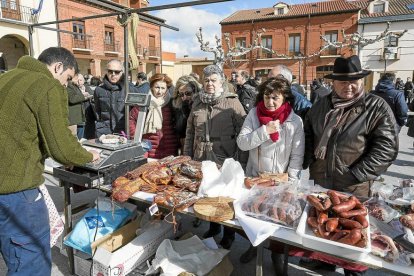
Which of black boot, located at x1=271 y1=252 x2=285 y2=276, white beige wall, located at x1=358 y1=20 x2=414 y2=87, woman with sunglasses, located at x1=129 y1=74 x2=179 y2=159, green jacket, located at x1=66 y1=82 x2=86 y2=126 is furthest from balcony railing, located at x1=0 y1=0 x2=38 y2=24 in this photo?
white beige wall, located at x1=358 y1=20 x2=414 y2=87

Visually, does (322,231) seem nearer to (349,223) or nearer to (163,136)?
(349,223)

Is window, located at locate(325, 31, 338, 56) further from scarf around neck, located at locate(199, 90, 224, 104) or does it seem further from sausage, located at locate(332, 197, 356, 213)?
sausage, located at locate(332, 197, 356, 213)

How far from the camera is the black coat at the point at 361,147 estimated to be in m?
1.92

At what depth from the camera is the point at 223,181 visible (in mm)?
2006

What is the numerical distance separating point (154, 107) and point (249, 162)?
1250mm

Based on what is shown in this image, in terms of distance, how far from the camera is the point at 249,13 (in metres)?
30.1

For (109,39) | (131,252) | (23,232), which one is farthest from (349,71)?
(109,39)

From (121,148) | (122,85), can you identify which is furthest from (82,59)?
(121,148)

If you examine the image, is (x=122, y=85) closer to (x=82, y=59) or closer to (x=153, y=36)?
(x=82, y=59)

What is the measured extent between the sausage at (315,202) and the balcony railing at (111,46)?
70.2 ft

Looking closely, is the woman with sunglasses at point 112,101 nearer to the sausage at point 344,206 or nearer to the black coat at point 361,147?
the black coat at point 361,147

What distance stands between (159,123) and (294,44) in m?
27.3

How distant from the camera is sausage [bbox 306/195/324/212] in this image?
149 cm

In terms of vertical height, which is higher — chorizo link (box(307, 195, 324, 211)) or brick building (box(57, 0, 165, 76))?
brick building (box(57, 0, 165, 76))
